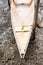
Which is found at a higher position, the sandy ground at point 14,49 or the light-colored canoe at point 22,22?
the light-colored canoe at point 22,22

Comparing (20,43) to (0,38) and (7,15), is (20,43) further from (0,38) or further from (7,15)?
(7,15)

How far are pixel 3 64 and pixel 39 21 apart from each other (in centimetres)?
56

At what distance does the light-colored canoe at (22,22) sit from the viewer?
1453 mm

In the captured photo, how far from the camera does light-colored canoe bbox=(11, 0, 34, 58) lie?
4.77ft

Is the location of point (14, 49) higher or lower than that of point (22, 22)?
lower

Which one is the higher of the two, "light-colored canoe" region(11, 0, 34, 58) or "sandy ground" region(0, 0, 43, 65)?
"light-colored canoe" region(11, 0, 34, 58)

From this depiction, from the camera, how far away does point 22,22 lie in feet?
5.10

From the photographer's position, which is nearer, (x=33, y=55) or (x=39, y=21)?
(x=33, y=55)

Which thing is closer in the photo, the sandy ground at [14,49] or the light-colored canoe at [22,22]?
the light-colored canoe at [22,22]

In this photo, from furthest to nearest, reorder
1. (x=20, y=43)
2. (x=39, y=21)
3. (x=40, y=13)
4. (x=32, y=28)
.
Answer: (x=40, y=13) < (x=39, y=21) < (x=32, y=28) < (x=20, y=43)

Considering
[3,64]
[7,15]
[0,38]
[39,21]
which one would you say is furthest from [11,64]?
[7,15]

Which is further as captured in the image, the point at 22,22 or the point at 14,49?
the point at 14,49

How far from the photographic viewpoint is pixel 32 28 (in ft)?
5.17

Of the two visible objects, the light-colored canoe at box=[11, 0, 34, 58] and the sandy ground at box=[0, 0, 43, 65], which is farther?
the sandy ground at box=[0, 0, 43, 65]
